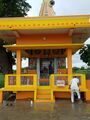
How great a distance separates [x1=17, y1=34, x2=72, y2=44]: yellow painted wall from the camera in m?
20.4

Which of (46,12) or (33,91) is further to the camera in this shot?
(46,12)

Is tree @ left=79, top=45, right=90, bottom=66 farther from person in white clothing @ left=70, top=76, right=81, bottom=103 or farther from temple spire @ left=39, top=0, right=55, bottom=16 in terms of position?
person in white clothing @ left=70, top=76, right=81, bottom=103

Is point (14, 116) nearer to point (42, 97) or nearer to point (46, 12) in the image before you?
point (42, 97)

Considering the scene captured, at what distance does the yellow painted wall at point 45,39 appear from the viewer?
20.4 m

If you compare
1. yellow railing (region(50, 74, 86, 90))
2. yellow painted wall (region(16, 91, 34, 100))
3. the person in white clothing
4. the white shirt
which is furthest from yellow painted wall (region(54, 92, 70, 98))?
the white shirt

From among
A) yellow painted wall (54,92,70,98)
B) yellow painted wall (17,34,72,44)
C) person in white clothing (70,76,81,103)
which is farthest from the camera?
yellow painted wall (17,34,72,44)

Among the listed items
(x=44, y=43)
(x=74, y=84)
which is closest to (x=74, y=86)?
(x=74, y=84)

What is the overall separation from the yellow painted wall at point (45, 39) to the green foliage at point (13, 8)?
10.5 metres

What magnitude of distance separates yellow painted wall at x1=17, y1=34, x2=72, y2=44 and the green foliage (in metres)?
10.5

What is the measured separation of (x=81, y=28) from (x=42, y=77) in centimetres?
512

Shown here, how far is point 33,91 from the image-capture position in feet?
62.6

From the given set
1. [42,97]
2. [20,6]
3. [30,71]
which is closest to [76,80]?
[42,97]

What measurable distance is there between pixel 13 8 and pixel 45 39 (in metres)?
12.9

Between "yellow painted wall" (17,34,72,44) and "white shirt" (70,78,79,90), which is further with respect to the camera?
"yellow painted wall" (17,34,72,44)
